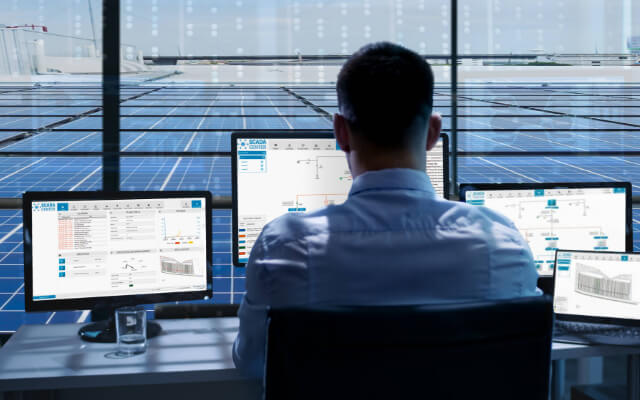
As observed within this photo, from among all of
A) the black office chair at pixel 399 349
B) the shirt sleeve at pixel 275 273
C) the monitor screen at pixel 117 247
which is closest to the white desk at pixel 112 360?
the monitor screen at pixel 117 247

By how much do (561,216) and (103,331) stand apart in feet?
4.35

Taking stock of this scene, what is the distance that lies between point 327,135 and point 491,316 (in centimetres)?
119

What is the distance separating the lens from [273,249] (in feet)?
3.04

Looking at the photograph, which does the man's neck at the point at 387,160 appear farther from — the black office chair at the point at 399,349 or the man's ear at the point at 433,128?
the black office chair at the point at 399,349

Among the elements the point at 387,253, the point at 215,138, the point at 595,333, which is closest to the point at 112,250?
the point at 387,253

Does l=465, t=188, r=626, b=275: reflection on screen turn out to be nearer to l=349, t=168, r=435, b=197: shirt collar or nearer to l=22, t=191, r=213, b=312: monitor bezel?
l=22, t=191, r=213, b=312: monitor bezel

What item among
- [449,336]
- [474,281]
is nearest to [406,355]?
[449,336]

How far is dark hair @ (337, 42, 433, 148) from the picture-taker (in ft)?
3.14

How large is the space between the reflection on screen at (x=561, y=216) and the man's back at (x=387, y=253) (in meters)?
0.99

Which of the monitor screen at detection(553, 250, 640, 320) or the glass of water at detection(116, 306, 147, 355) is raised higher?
the monitor screen at detection(553, 250, 640, 320)

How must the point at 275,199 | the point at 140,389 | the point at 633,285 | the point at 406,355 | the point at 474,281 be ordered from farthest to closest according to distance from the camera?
the point at 140,389
the point at 275,199
the point at 633,285
the point at 474,281
the point at 406,355

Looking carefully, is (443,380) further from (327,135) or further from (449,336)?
(327,135)

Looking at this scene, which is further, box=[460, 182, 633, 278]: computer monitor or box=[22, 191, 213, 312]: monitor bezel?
box=[460, 182, 633, 278]: computer monitor

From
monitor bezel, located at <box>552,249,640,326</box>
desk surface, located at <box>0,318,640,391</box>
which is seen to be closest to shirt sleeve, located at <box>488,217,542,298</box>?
desk surface, located at <box>0,318,640,391</box>
